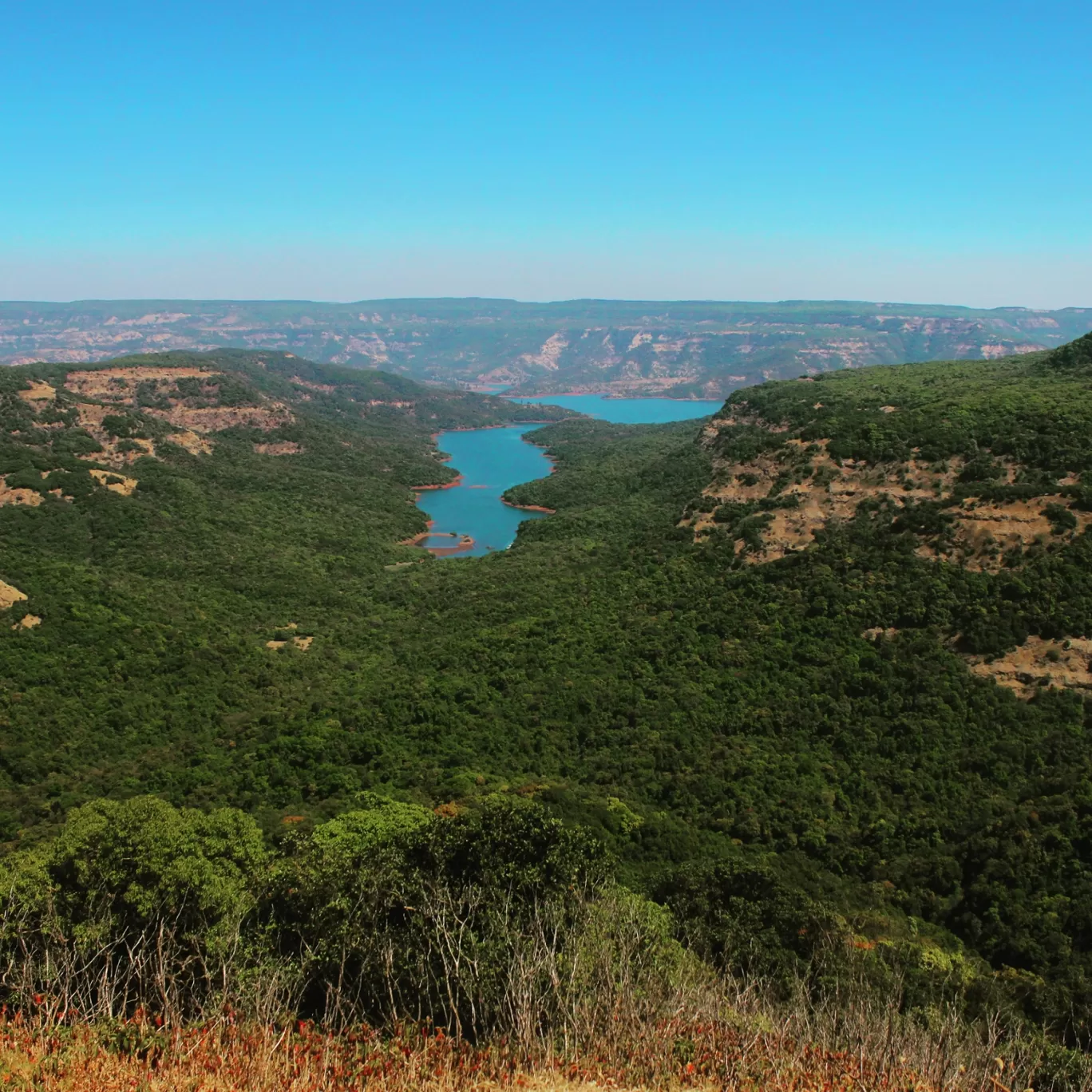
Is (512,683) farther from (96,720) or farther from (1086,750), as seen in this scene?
(1086,750)

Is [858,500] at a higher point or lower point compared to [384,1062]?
higher

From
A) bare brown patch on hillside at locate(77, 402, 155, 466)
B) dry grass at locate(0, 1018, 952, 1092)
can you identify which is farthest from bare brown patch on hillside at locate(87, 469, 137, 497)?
dry grass at locate(0, 1018, 952, 1092)

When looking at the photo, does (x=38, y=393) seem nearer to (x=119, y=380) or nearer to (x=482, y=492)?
(x=119, y=380)

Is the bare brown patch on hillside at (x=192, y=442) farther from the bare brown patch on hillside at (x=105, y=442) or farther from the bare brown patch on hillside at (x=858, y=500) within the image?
the bare brown patch on hillside at (x=858, y=500)

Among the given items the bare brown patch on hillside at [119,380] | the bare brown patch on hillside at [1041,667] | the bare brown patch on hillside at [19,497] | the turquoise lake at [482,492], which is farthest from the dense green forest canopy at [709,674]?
the turquoise lake at [482,492]

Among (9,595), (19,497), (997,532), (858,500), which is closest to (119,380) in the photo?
(19,497)

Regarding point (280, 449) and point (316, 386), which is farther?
point (316, 386)
